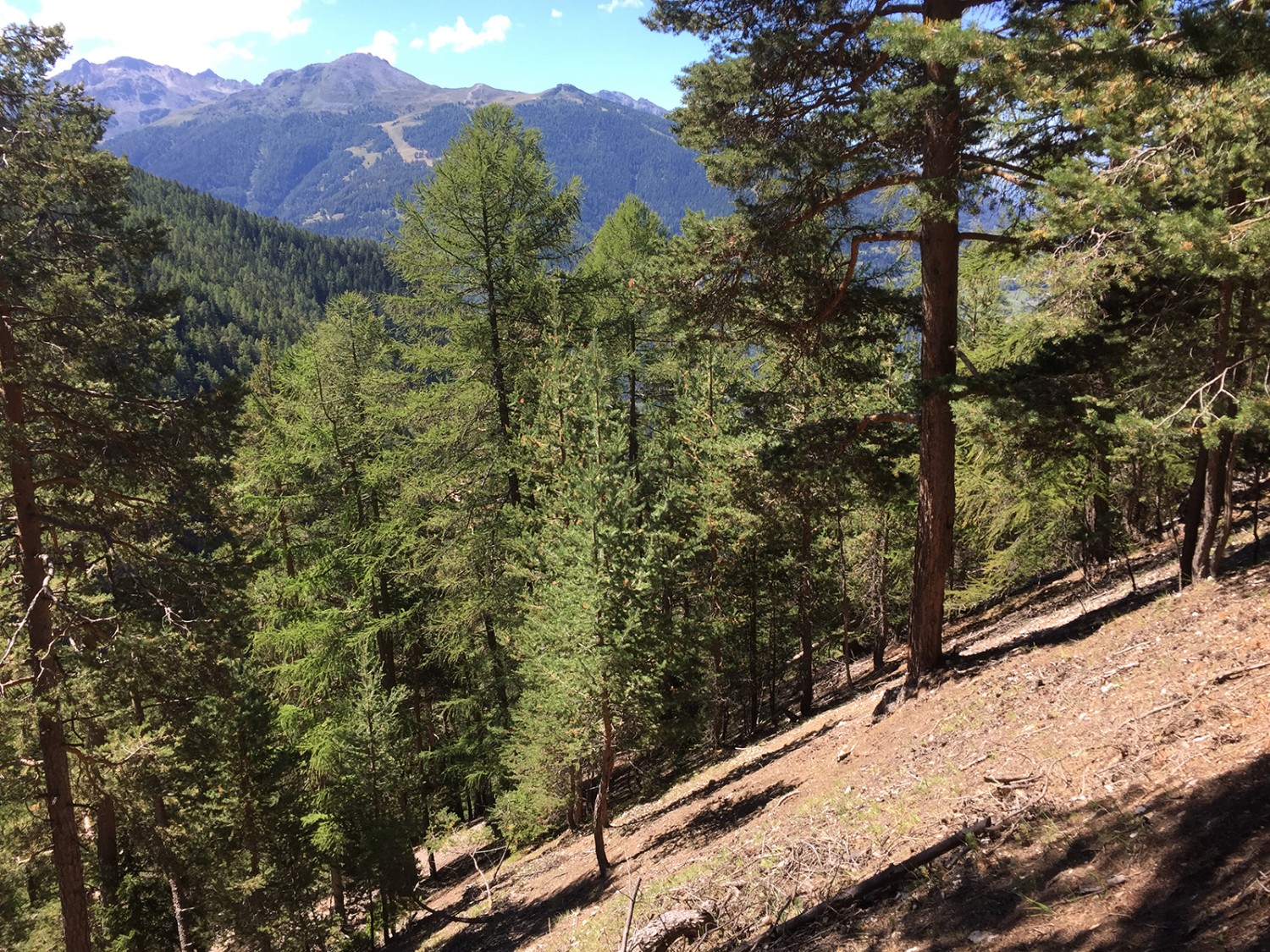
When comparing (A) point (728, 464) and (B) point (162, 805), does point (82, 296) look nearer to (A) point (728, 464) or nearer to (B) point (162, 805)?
(A) point (728, 464)

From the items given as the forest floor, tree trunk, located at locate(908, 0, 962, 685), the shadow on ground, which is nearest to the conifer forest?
tree trunk, located at locate(908, 0, 962, 685)

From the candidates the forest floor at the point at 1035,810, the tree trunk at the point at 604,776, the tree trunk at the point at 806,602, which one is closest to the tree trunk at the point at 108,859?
the forest floor at the point at 1035,810

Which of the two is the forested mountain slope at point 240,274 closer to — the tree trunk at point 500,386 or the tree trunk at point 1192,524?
the tree trunk at point 500,386

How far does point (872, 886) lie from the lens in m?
5.34

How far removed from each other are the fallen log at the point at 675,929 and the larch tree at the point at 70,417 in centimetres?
646

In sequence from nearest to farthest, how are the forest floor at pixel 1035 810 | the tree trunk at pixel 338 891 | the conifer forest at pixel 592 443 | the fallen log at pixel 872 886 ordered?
the forest floor at pixel 1035 810 < the fallen log at pixel 872 886 < the conifer forest at pixel 592 443 < the tree trunk at pixel 338 891

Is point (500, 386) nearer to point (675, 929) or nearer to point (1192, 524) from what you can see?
point (675, 929)

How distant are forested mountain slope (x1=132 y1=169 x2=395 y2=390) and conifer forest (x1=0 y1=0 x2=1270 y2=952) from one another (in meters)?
104

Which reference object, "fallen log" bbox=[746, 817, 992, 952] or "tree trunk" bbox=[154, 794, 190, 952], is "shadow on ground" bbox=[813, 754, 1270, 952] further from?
"tree trunk" bbox=[154, 794, 190, 952]

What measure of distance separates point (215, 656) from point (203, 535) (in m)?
1.50

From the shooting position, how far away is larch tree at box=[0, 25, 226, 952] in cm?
786

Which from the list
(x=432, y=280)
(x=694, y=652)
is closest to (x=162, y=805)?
(x=694, y=652)

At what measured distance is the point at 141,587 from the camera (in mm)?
8703

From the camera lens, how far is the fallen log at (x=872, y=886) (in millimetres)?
5336
